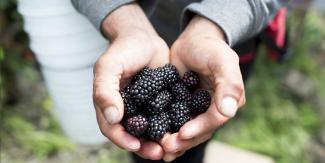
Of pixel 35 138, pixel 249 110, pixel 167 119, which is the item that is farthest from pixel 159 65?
pixel 249 110

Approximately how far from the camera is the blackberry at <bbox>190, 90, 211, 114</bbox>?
1111 millimetres

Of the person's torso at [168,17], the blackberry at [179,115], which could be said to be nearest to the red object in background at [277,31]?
the person's torso at [168,17]

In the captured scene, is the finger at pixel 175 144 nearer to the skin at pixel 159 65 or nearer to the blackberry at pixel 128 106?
the skin at pixel 159 65

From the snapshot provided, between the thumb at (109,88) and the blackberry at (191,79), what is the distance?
178 millimetres

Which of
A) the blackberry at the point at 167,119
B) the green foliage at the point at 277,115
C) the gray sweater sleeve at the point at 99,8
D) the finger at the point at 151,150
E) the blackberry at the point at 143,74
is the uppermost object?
the gray sweater sleeve at the point at 99,8

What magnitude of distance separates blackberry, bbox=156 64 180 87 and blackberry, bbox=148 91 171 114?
4cm

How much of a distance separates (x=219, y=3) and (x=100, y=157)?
117 centimetres

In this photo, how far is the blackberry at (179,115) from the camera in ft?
3.59

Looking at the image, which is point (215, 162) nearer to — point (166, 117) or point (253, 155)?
point (253, 155)

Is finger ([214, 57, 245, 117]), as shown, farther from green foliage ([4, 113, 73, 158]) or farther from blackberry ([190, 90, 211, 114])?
green foliage ([4, 113, 73, 158])

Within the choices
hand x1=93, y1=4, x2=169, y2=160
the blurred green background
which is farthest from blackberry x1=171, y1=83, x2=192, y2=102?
the blurred green background

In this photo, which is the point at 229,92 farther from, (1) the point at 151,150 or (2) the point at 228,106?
(1) the point at 151,150

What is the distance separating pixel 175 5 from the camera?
4.42 feet

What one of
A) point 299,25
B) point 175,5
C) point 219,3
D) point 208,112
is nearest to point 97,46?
point 175,5
